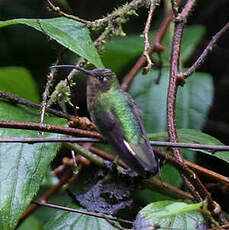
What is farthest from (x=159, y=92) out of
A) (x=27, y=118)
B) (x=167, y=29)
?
(x=27, y=118)

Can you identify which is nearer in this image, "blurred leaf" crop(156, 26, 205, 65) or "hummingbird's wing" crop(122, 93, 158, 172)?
"hummingbird's wing" crop(122, 93, 158, 172)

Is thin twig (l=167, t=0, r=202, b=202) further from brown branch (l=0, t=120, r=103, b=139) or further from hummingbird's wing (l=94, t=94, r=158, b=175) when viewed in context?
brown branch (l=0, t=120, r=103, b=139)

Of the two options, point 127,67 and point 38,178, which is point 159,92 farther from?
point 38,178

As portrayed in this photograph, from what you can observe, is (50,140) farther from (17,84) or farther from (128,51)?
(128,51)

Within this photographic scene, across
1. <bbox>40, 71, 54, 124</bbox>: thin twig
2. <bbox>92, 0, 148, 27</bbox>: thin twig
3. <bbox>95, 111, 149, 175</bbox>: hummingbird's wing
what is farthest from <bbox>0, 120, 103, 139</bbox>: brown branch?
<bbox>92, 0, 148, 27</bbox>: thin twig

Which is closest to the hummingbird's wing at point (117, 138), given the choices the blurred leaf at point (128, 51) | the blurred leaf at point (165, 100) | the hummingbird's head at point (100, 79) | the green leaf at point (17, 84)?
the hummingbird's head at point (100, 79)

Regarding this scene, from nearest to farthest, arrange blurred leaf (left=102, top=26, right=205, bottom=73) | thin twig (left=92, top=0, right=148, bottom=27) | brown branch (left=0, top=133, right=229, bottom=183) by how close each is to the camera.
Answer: brown branch (left=0, top=133, right=229, bottom=183)
thin twig (left=92, top=0, right=148, bottom=27)
blurred leaf (left=102, top=26, right=205, bottom=73)

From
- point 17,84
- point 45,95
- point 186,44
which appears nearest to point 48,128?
point 45,95
